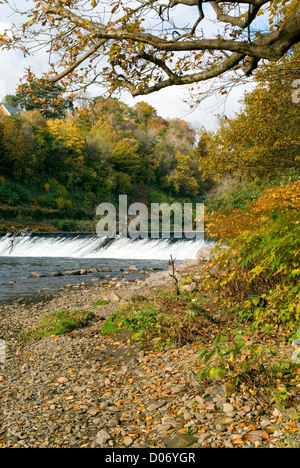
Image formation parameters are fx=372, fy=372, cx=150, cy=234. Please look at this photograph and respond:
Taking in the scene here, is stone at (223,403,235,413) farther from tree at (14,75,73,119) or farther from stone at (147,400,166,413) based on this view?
tree at (14,75,73,119)

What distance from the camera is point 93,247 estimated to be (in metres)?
19.1

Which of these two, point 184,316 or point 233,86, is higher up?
point 233,86

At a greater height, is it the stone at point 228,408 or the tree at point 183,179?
the tree at point 183,179

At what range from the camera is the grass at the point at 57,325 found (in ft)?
18.6

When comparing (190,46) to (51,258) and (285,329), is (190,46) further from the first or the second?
(51,258)

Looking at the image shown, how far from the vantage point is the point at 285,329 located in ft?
13.9

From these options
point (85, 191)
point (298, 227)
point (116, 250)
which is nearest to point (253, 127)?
point (298, 227)

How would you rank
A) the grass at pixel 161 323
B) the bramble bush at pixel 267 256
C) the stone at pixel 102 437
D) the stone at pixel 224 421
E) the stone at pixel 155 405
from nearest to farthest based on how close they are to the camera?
the stone at pixel 224 421 < the stone at pixel 102 437 < the stone at pixel 155 405 < the bramble bush at pixel 267 256 < the grass at pixel 161 323

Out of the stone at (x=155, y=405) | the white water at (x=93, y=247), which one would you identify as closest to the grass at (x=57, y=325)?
the stone at (x=155, y=405)

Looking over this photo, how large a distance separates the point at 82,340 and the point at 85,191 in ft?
110

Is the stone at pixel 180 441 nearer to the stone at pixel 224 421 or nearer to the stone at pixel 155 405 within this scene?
the stone at pixel 224 421

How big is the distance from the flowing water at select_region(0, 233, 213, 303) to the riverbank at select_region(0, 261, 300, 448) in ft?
20.7

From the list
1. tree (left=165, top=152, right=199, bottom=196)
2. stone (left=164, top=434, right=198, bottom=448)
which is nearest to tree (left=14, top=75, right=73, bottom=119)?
stone (left=164, top=434, right=198, bottom=448)

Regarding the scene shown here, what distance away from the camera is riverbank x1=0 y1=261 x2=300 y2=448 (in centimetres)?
255
